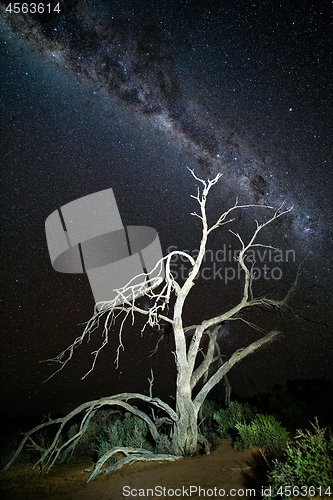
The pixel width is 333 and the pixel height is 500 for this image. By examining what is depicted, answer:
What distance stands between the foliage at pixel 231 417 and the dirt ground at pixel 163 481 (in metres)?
1.68

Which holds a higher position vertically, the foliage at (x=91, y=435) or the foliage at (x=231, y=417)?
the foliage at (x=231, y=417)

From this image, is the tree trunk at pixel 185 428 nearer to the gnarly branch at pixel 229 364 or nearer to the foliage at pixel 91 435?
the gnarly branch at pixel 229 364

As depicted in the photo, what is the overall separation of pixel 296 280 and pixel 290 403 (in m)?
7.78

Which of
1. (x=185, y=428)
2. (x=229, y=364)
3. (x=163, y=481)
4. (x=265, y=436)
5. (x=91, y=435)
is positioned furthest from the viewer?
(x=91, y=435)

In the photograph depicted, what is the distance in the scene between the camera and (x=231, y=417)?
11352 millimetres

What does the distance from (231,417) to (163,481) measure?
16.7 feet

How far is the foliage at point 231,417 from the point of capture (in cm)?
1087

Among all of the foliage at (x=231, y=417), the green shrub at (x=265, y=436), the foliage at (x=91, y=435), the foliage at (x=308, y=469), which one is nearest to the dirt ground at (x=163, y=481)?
the green shrub at (x=265, y=436)

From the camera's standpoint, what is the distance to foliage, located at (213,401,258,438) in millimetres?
10867

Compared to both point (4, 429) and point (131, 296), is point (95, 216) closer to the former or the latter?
point (131, 296)

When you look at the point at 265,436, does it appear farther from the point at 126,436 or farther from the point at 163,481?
the point at 126,436

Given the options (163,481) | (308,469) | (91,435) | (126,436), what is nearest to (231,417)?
(126,436)

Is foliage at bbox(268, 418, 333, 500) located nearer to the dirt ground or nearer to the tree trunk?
the dirt ground

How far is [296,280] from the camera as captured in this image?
1061 cm
